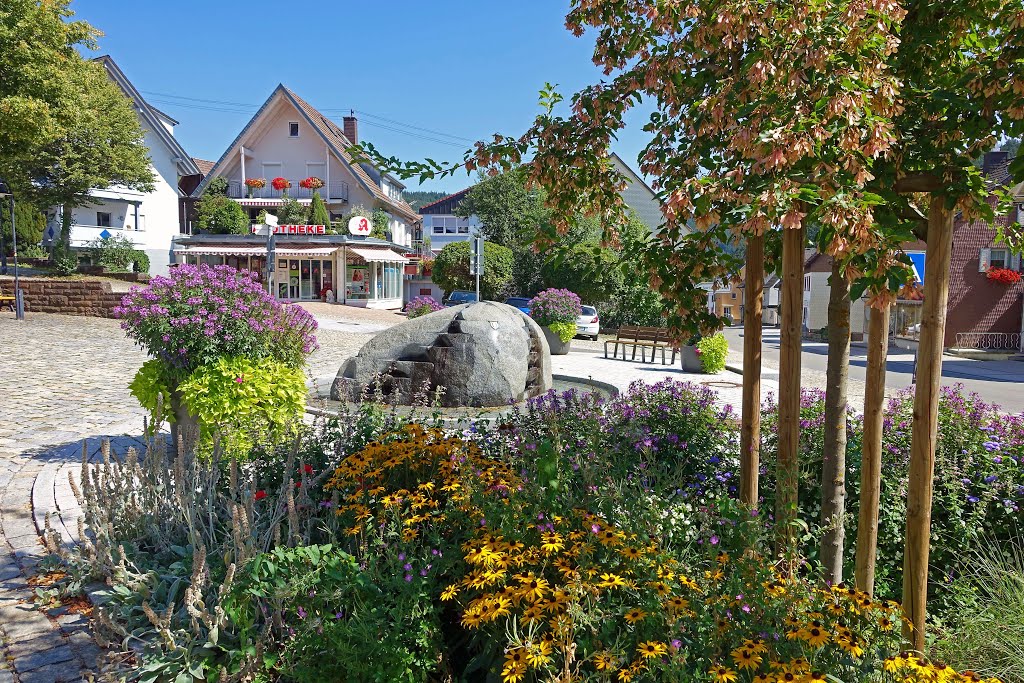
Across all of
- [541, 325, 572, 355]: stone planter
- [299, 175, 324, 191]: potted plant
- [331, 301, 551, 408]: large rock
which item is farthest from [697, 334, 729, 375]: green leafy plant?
[299, 175, 324, 191]: potted plant

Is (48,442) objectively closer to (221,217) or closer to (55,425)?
(55,425)

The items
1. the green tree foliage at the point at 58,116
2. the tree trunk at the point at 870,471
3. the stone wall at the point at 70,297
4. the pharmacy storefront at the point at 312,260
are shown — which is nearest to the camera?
the tree trunk at the point at 870,471

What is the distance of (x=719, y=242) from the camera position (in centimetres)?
350

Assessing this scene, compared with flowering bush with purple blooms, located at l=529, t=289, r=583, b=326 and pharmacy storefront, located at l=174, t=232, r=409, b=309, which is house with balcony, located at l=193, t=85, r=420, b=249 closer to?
pharmacy storefront, located at l=174, t=232, r=409, b=309

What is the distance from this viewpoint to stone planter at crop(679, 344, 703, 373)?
650 inches

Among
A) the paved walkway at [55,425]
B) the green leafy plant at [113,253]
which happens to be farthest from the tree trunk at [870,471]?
the green leafy plant at [113,253]

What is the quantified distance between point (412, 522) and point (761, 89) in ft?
7.16

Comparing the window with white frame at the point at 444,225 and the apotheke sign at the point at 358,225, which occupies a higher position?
the window with white frame at the point at 444,225

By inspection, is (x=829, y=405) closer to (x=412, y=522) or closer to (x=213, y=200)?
(x=412, y=522)

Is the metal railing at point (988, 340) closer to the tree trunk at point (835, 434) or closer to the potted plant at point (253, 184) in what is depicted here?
the tree trunk at point (835, 434)

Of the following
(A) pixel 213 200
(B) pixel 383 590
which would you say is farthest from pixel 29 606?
(A) pixel 213 200

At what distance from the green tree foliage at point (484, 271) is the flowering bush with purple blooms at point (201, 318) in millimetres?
29201

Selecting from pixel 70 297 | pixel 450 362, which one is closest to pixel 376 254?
pixel 70 297

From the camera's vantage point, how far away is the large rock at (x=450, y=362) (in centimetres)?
901
